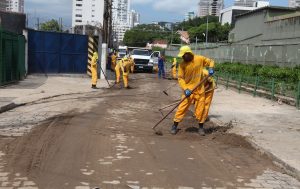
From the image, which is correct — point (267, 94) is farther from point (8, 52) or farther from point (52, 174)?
point (52, 174)

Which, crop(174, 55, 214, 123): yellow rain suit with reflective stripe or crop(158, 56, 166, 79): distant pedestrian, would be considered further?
crop(158, 56, 166, 79): distant pedestrian

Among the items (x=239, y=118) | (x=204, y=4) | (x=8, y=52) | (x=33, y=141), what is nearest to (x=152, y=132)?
(x=33, y=141)

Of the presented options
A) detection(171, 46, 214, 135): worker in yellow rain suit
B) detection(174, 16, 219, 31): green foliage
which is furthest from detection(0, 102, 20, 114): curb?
detection(174, 16, 219, 31): green foliage

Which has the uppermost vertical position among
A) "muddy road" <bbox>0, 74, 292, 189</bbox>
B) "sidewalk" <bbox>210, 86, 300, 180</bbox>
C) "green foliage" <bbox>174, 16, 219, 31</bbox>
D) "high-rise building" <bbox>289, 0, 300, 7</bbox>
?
"high-rise building" <bbox>289, 0, 300, 7</bbox>

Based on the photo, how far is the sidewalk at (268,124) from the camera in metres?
8.01

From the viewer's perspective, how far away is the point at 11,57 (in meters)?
20.6

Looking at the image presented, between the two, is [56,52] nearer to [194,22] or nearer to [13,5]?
[13,5]

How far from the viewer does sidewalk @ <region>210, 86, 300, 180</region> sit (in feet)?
26.3

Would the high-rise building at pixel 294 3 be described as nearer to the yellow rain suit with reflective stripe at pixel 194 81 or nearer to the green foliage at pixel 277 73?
the green foliage at pixel 277 73

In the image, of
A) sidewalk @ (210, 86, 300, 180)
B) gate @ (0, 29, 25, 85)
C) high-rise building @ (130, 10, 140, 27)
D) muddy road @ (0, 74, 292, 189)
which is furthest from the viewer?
high-rise building @ (130, 10, 140, 27)

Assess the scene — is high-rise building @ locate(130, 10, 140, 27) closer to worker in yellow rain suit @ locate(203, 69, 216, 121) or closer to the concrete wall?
the concrete wall

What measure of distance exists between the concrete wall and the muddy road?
15.6 m

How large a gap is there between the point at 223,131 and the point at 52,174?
208 inches

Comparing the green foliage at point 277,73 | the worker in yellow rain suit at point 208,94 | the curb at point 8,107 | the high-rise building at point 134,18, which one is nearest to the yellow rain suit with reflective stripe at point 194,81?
the worker in yellow rain suit at point 208,94
